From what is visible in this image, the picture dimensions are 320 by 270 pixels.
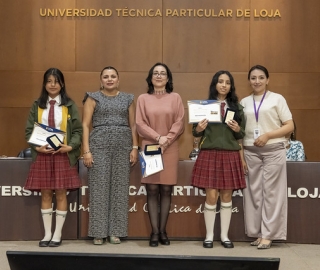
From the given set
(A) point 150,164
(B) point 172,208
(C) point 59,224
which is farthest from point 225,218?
(C) point 59,224

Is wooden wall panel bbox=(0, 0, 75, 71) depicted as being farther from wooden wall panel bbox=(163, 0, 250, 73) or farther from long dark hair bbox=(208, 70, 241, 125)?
long dark hair bbox=(208, 70, 241, 125)

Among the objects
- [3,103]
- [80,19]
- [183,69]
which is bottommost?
[3,103]

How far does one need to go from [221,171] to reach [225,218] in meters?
0.45

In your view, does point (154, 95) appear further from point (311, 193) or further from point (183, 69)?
point (183, 69)

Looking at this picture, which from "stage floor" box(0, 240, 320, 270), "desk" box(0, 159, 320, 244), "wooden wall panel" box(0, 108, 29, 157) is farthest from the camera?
"wooden wall panel" box(0, 108, 29, 157)

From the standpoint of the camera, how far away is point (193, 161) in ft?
17.0

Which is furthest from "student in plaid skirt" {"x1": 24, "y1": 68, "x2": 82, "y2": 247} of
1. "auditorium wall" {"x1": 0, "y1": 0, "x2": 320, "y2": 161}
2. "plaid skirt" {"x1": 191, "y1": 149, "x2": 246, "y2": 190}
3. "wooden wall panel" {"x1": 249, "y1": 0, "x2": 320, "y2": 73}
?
"wooden wall panel" {"x1": 249, "y1": 0, "x2": 320, "y2": 73}

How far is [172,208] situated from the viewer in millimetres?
5223

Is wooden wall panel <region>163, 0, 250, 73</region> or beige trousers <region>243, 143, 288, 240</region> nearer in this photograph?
beige trousers <region>243, 143, 288, 240</region>

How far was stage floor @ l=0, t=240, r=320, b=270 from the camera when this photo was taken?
4.56 metres

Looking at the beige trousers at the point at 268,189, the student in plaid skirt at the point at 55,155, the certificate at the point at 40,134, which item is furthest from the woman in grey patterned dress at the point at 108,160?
the beige trousers at the point at 268,189

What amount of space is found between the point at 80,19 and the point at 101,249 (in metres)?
3.71

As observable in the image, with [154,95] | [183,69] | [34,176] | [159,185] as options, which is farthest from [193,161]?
[183,69]

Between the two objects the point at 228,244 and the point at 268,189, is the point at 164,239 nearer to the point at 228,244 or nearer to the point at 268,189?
the point at 228,244
